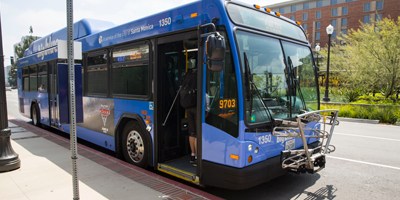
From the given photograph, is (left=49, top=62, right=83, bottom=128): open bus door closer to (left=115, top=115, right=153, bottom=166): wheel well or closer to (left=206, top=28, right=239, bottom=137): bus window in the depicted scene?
(left=115, top=115, right=153, bottom=166): wheel well

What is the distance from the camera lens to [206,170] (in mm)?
4039

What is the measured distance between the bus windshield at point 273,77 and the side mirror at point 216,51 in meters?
0.38

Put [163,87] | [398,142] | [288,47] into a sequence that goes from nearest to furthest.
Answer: [288,47]
[163,87]
[398,142]

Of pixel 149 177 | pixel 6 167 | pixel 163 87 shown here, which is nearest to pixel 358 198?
pixel 149 177

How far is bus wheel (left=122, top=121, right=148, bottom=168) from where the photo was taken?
5449 millimetres

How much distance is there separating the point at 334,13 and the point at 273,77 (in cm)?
7026

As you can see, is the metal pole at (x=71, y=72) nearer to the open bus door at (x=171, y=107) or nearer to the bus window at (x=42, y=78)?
the open bus door at (x=171, y=107)

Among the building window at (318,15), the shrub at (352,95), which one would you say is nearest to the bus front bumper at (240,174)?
the shrub at (352,95)

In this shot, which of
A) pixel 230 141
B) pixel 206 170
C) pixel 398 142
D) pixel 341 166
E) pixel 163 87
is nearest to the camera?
pixel 230 141

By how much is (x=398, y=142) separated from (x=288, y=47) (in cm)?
647

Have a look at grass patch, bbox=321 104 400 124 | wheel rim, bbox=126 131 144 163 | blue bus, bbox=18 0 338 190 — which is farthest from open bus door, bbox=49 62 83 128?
grass patch, bbox=321 104 400 124

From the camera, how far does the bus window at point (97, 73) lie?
254 inches

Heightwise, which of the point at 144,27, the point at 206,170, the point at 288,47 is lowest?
the point at 206,170

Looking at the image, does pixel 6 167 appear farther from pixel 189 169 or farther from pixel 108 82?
pixel 189 169
